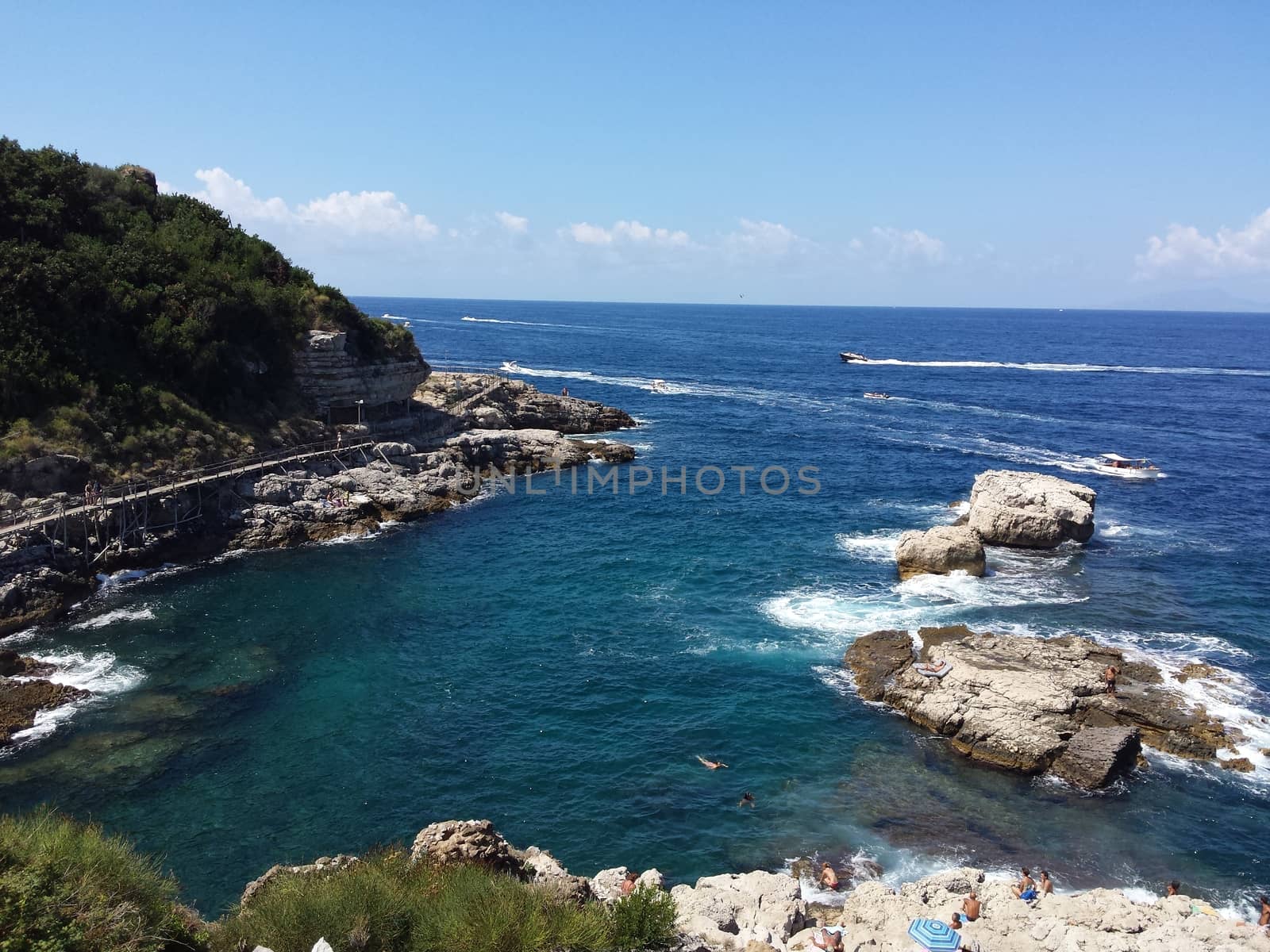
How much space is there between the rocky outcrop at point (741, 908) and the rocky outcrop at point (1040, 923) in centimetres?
62

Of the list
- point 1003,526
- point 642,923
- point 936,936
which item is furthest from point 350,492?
point 936,936

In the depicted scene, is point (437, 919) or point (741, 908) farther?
point (741, 908)

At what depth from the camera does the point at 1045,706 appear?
29.0 m

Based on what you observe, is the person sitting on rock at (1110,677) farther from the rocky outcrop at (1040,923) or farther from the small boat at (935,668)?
the rocky outcrop at (1040,923)

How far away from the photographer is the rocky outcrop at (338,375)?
59031 millimetres

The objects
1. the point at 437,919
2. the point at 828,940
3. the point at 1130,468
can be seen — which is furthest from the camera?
the point at 1130,468

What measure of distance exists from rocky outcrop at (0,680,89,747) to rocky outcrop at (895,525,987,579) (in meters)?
39.2

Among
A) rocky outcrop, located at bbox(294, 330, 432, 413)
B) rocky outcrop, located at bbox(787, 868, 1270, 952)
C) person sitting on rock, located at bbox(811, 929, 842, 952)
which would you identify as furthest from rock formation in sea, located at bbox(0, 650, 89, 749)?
rocky outcrop, located at bbox(294, 330, 432, 413)

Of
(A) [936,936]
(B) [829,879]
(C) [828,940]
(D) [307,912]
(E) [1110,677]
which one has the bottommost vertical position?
(B) [829,879]

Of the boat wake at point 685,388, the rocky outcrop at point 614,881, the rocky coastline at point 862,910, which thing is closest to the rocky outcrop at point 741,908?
the rocky coastline at point 862,910

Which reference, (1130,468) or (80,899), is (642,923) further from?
(1130,468)

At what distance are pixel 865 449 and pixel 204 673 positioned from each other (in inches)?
2361

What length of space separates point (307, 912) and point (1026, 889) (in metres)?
18.0

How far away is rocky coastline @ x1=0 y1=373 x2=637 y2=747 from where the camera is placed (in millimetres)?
36531
